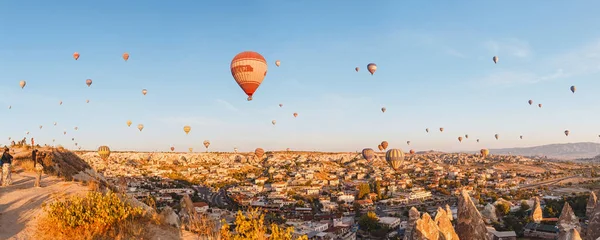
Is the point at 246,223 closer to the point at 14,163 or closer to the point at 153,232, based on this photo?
the point at 153,232

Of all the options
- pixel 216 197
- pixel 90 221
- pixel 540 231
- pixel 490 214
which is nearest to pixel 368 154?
pixel 216 197

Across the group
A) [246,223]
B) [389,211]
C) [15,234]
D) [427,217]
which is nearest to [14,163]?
[15,234]

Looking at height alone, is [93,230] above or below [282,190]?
above

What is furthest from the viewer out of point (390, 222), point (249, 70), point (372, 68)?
point (390, 222)

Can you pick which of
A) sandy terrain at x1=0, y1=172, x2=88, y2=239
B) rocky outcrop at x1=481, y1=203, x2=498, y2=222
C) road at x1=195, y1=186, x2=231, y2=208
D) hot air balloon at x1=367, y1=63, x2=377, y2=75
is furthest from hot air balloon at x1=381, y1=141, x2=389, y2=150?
sandy terrain at x1=0, y1=172, x2=88, y2=239

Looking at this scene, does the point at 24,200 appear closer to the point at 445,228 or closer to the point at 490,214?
the point at 445,228

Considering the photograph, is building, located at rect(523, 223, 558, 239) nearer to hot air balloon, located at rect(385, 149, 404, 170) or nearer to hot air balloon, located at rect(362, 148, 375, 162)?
hot air balloon, located at rect(385, 149, 404, 170)
